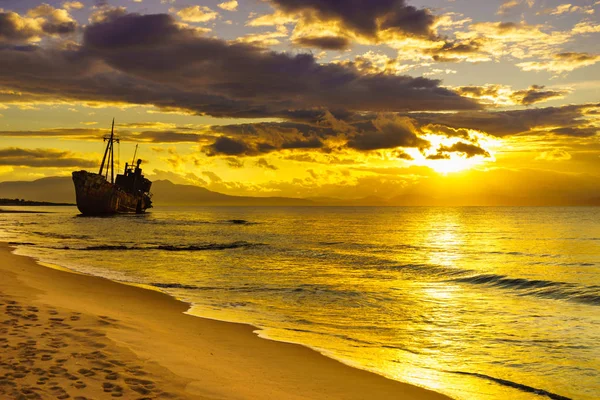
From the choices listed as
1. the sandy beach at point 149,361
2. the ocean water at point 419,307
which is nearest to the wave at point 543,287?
the ocean water at point 419,307

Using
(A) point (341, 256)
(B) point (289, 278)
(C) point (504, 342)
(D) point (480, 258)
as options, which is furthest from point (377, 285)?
(D) point (480, 258)

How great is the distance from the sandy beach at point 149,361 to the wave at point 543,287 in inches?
628

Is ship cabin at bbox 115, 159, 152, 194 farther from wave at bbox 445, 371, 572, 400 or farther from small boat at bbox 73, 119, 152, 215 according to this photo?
wave at bbox 445, 371, 572, 400

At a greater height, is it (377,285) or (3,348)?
(3,348)

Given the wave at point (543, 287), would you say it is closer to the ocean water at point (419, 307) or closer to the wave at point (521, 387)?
the ocean water at point (419, 307)

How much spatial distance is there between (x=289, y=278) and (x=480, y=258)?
21045mm

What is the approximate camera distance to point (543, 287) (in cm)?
2588

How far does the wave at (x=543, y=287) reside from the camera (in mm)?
22719

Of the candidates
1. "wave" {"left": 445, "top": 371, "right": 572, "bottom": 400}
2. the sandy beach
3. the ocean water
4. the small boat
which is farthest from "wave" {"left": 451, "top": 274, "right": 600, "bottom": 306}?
the small boat

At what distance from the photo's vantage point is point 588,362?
463 inches

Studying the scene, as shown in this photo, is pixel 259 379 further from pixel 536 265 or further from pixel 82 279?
pixel 536 265

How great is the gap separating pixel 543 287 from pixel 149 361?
2274 cm

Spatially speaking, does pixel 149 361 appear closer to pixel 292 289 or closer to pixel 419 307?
pixel 419 307

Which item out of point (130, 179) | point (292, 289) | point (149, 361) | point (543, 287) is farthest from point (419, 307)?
point (130, 179)
